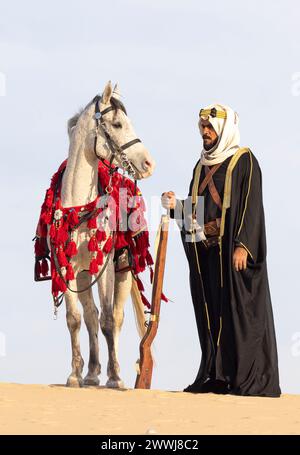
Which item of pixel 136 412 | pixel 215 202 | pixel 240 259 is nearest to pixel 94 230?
pixel 215 202

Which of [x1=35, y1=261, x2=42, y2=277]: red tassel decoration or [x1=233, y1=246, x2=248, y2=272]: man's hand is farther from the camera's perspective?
[x1=35, y1=261, x2=42, y2=277]: red tassel decoration

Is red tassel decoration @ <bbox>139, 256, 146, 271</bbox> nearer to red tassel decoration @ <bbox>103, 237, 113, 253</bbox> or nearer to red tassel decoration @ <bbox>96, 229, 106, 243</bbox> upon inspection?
red tassel decoration @ <bbox>103, 237, 113, 253</bbox>

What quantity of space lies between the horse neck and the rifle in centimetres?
92

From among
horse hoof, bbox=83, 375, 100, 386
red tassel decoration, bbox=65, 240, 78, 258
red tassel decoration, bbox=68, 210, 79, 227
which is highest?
red tassel decoration, bbox=68, 210, 79, 227

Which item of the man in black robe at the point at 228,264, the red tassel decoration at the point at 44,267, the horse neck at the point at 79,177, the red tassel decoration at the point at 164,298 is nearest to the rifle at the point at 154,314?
the man in black robe at the point at 228,264

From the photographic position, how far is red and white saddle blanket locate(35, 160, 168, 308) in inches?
506

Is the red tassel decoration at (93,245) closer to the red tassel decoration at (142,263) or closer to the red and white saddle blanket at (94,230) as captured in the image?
the red and white saddle blanket at (94,230)

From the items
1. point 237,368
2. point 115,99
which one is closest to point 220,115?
point 115,99

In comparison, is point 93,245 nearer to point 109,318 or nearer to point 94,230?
point 94,230

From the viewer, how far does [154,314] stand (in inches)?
508

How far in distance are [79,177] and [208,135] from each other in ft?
5.12

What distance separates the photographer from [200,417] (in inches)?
409

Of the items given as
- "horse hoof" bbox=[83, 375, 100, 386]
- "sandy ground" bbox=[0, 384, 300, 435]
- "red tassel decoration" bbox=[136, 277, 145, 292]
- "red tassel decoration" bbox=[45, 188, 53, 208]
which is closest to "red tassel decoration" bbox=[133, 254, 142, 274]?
"red tassel decoration" bbox=[136, 277, 145, 292]

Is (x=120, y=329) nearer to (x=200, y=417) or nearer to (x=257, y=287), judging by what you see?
(x=257, y=287)
